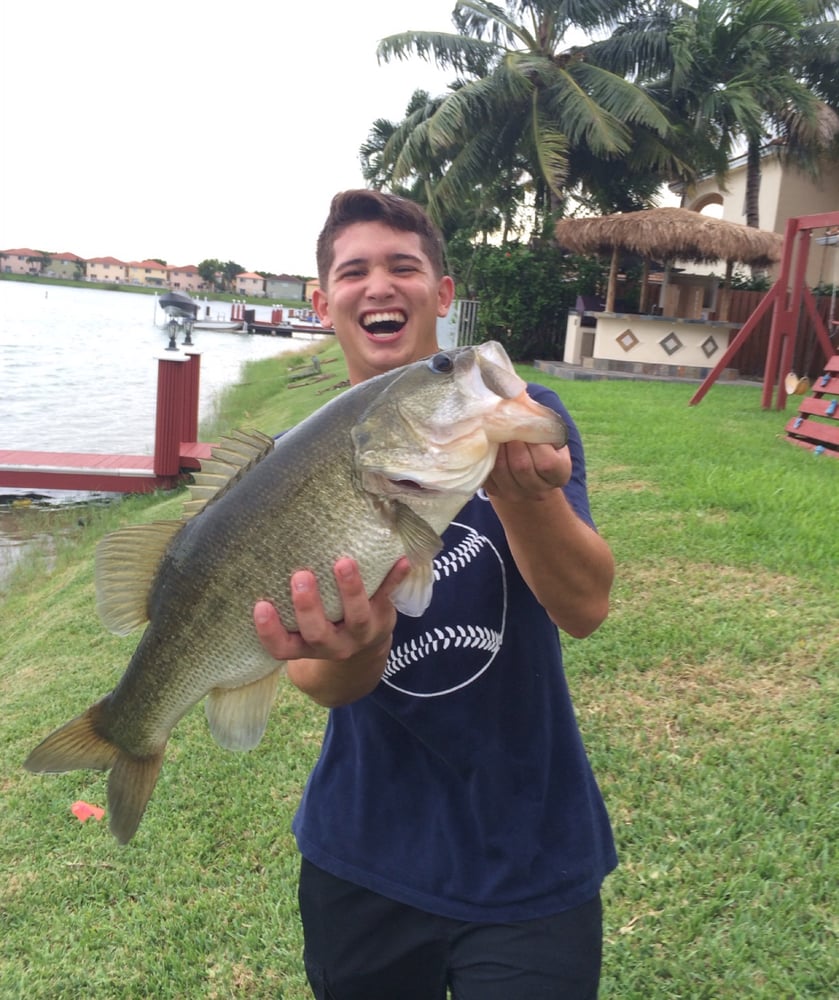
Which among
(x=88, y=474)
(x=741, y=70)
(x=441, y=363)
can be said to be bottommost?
(x=88, y=474)

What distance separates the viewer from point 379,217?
2027 millimetres

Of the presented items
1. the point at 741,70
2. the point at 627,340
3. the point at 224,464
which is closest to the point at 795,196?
the point at 741,70

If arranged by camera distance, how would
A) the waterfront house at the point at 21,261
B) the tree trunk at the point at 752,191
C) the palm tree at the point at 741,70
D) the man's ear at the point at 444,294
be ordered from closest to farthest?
the man's ear at the point at 444,294
the palm tree at the point at 741,70
the tree trunk at the point at 752,191
the waterfront house at the point at 21,261

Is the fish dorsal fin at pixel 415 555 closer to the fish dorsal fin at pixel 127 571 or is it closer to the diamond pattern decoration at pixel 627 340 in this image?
the fish dorsal fin at pixel 127 571

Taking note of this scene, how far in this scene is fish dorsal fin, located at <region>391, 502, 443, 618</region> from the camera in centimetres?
137

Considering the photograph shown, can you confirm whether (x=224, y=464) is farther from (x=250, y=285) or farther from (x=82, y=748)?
(x=250, y=285)

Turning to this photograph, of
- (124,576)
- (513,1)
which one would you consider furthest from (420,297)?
(513,1)

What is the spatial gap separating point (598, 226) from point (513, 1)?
773cm

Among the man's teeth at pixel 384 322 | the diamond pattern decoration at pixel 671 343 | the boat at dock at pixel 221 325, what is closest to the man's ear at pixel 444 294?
the man's teeth at pixel 384 322

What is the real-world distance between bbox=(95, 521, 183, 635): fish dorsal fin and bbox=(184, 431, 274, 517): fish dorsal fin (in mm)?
109

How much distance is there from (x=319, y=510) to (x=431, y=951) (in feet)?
2.88

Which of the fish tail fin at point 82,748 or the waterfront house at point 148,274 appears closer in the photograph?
the fish tail fin at point 82,748

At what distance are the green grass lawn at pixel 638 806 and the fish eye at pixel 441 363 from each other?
6.47 ft

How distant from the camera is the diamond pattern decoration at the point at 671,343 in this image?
15.3m
